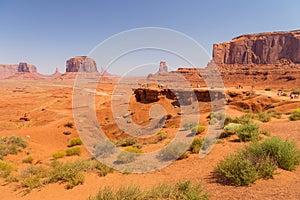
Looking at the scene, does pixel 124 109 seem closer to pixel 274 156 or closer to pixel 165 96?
pixel 165 96

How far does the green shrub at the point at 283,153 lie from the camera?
5.91 meters

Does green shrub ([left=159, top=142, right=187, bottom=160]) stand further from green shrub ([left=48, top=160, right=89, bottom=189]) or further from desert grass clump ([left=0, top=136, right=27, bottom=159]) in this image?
desert grass clump ([left=0, top=136, right=27, bottom=159])

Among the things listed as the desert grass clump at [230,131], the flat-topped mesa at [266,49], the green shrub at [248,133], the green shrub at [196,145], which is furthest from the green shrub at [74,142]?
the flat-topped mesa at [266,49]

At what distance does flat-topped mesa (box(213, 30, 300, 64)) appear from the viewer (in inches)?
3447

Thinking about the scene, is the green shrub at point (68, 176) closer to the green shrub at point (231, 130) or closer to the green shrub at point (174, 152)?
the green shrub at point (174, 152)

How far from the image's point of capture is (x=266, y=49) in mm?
92375

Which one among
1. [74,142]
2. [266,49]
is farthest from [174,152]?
[266,49]

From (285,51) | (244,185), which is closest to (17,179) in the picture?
(244,185)

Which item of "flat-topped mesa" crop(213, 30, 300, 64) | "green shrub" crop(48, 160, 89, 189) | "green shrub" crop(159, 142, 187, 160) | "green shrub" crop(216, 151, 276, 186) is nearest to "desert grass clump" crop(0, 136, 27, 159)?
"green shrub" crop(48, 160, 89, 189)

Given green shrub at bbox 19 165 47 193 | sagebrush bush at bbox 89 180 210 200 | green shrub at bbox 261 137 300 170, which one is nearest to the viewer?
sagebrush bush at bbox 89 180 210 200

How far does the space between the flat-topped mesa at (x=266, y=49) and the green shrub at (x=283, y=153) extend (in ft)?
318

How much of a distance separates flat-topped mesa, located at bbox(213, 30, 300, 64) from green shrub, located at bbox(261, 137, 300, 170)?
97.0 metres

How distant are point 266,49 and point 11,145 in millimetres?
103940

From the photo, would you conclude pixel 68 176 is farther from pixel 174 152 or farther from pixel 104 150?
pixel 174 152
